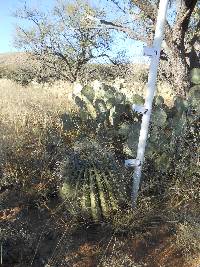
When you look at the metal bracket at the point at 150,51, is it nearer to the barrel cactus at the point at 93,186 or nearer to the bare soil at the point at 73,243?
the barrel cactus at the point at 93,186

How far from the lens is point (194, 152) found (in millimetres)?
5414

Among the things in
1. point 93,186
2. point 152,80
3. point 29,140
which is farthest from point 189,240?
point 29,140

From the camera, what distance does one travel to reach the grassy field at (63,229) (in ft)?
12.6

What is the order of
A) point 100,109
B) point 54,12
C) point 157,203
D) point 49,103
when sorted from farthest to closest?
1. point 54,12
2. point 49,103
3. point 100,109
4. point 157,203

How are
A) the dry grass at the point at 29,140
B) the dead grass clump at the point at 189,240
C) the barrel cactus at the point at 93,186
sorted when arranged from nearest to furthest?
the dead grass clump at the point at 189,240
the barrel cactus at the point at 93,186
the dry grass at the point at 29,140

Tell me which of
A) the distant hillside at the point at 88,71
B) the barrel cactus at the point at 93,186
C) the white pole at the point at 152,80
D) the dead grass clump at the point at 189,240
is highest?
the distant hillside at the point at 88,71

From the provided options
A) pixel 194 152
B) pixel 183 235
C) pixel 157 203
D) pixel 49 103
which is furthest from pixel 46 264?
pixel 49 103

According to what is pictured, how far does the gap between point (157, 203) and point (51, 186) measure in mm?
1148

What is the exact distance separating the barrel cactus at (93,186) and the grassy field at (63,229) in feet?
0.37

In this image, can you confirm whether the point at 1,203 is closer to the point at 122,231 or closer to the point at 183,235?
the point at 122,231

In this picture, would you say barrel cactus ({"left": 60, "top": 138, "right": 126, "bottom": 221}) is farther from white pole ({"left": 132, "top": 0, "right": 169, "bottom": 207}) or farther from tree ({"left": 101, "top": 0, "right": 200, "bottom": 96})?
tree ({"left": 101, "top": 0, "right": 200, "bottom": 96})

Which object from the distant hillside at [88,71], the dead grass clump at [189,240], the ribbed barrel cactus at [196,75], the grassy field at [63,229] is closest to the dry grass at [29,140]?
the grassy field at [63,229]

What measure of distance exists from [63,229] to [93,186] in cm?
49

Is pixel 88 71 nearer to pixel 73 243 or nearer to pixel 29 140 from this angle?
pixel 29 140
